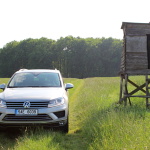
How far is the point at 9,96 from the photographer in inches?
252

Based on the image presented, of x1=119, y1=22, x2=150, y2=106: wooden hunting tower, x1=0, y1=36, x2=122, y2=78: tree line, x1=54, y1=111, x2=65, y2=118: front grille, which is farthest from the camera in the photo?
x1=0, y1=36, x2=122, y2=78: tree line

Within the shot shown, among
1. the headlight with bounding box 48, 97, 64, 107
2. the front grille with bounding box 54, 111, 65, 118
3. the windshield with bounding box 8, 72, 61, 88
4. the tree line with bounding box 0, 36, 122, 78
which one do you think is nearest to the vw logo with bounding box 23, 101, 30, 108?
the headlight with bounding box 48, 97, 64, 107

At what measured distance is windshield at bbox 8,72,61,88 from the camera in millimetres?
7586

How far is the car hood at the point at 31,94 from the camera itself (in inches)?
246

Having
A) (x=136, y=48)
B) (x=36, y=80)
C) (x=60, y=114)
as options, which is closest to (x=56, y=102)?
(x=60, y=114)

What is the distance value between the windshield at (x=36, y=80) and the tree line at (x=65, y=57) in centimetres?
7777

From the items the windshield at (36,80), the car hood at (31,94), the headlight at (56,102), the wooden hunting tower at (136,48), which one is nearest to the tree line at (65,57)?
the wooden hunting tower at (136,48)

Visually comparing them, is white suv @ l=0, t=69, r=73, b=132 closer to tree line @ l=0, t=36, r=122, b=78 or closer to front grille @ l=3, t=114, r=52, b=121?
front grille @ l=3, t=114, r=52, b=121

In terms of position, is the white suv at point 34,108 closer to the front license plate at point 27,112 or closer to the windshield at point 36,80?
the front license plate at point 27,112

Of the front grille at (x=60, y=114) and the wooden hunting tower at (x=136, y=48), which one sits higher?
the wooden hunting tower at (x=136, y=48)

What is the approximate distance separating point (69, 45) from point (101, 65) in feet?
49.1

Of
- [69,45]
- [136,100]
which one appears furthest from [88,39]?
[136,100]

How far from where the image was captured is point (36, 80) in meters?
7.78

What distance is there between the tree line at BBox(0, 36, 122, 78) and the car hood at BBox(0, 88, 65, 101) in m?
78.9
